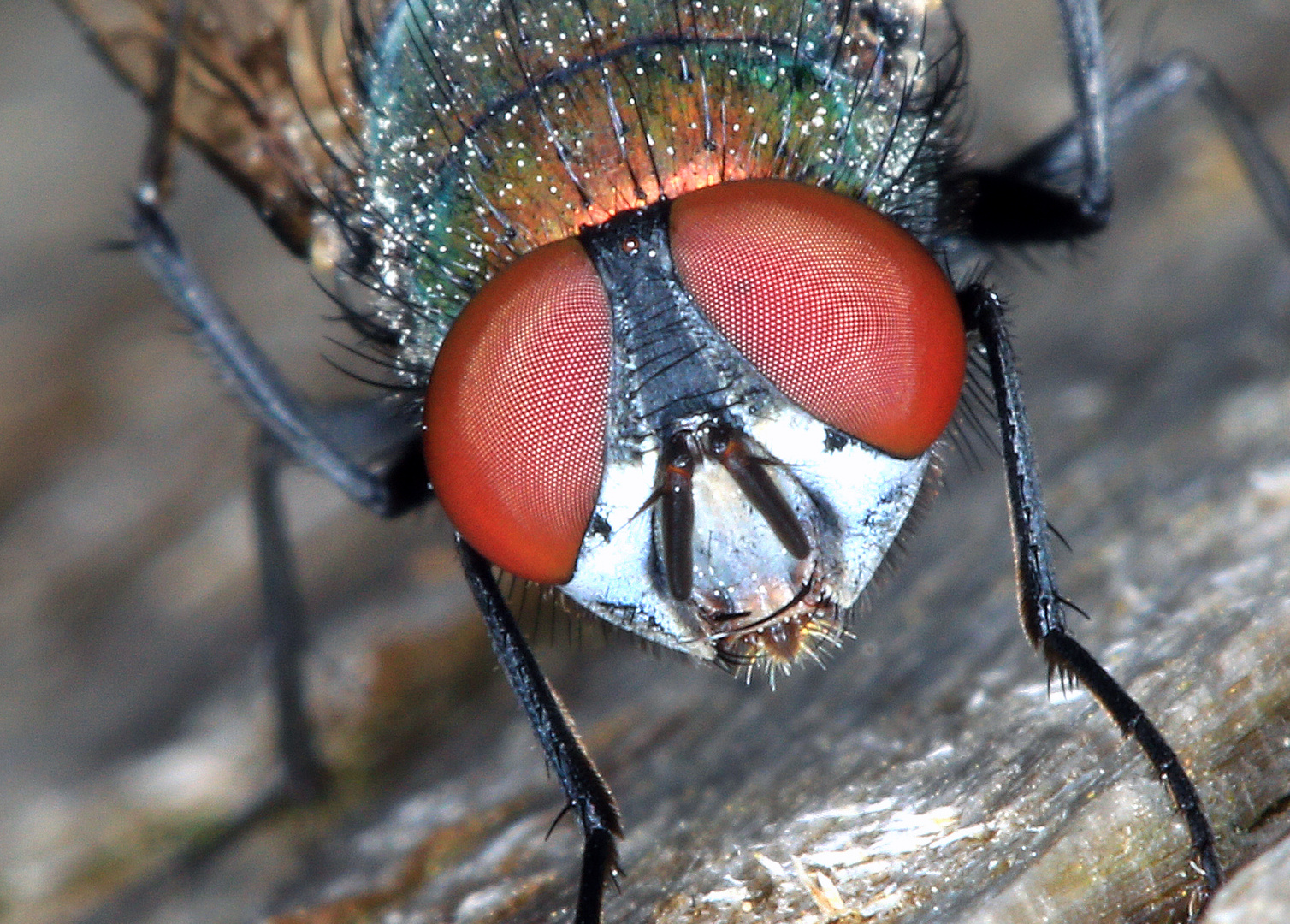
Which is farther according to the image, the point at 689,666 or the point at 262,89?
the point at 262,89

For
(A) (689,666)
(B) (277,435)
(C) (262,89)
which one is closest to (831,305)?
(A) (689,666)

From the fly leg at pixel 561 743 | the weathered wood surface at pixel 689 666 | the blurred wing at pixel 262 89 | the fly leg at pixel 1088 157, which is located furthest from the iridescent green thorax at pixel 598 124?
the weathered wood surface at pixel 689 666

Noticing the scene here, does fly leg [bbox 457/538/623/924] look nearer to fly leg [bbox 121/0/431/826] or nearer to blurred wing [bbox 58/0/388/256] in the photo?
fly leg [bbox 121/0/431/826]

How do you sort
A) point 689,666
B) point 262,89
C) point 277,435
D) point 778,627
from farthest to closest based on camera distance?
point 262,89 < point 689,666 < point 277,435 < point 778,627

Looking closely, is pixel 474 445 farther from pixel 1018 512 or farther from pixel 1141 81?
pixel 1141 81

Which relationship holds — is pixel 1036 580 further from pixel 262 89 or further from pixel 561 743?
pixel 262 89

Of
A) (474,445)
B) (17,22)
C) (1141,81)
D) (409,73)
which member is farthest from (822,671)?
(17,22)

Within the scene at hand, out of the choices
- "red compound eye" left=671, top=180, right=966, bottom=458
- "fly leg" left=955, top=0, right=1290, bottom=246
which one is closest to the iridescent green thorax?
"red compound eye" left=671, top=180, right=966, bottom=458
